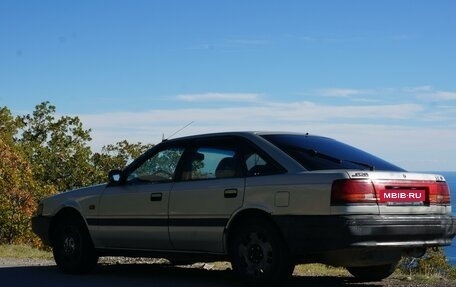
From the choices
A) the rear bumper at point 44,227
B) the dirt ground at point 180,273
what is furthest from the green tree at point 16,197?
the rear bumper at point 44,227

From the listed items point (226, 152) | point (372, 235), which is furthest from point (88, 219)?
point (372, 235)

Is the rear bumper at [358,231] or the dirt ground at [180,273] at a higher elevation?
the rear bumper at [358,231]

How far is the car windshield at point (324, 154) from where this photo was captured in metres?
7.50

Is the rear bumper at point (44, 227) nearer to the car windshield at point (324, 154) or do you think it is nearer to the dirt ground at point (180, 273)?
the dirt ground at point (180, 273)

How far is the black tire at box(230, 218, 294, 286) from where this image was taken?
7.25 metres

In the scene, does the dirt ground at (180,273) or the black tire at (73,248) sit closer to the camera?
the dirt ground at (180,273)

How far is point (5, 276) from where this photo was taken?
9266 mm

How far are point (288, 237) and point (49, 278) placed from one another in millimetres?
3461

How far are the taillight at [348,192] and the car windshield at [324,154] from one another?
467 mm

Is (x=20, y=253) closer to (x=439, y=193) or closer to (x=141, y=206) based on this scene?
(x=141, y=206)

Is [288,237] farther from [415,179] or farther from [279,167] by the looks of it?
[415,179]

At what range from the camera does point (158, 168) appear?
8.85 meters

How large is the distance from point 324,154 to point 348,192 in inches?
34.3

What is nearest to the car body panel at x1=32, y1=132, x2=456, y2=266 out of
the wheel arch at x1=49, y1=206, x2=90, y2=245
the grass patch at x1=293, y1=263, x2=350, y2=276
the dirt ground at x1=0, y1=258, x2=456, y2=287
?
the wheel arch at x1=49, y1=206, x2=90, y2=245
